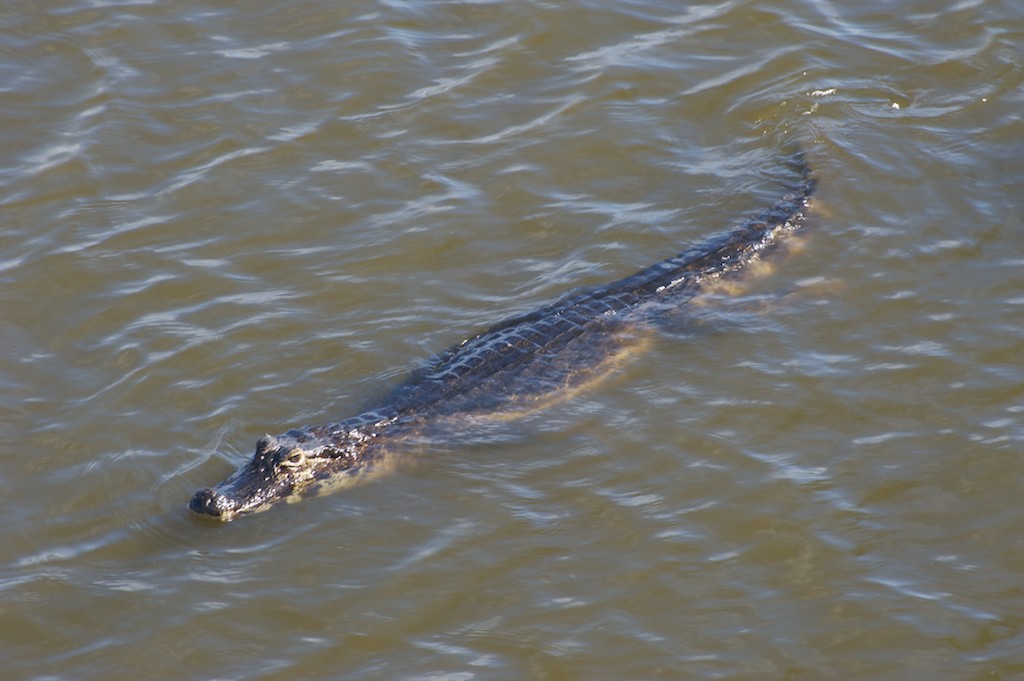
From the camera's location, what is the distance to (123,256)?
353 inches

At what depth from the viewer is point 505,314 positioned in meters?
8.41

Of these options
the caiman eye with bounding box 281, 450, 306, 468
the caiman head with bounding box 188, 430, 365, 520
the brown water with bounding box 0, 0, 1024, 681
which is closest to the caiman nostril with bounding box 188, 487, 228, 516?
the caiman head with bounding box 188, 430, 365, 520

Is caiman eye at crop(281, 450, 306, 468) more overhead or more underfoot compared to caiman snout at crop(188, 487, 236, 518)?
more overhead

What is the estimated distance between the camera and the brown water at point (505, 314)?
6.19 m

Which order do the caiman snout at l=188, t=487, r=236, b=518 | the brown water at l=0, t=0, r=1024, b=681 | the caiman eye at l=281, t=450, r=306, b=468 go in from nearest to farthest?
the brown water at l=0, t=0, r=1024, b=681 < the caiman snout at l=188, t=487, r=236, b=518 < the caiman eye at l=281, t=450, r=306, b=468

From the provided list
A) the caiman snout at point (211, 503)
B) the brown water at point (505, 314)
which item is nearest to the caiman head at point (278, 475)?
the caiman snout at point (211, 503)

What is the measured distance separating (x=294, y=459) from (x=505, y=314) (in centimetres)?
211

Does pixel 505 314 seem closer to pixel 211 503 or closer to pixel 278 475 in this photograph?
pixel 278 475

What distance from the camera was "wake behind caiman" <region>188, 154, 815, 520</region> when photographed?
22.9ft

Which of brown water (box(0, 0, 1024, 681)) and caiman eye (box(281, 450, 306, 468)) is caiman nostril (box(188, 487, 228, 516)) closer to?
brown water (box(0, 0, 1024, 681))

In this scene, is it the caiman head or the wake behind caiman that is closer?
the caiman head

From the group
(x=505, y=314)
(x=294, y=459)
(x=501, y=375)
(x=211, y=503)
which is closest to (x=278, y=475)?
(x=294, y=459)

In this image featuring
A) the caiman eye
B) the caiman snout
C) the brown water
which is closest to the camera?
the brown water

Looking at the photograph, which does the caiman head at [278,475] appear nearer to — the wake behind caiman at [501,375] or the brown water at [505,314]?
the wake behind caiman at [501,375]
